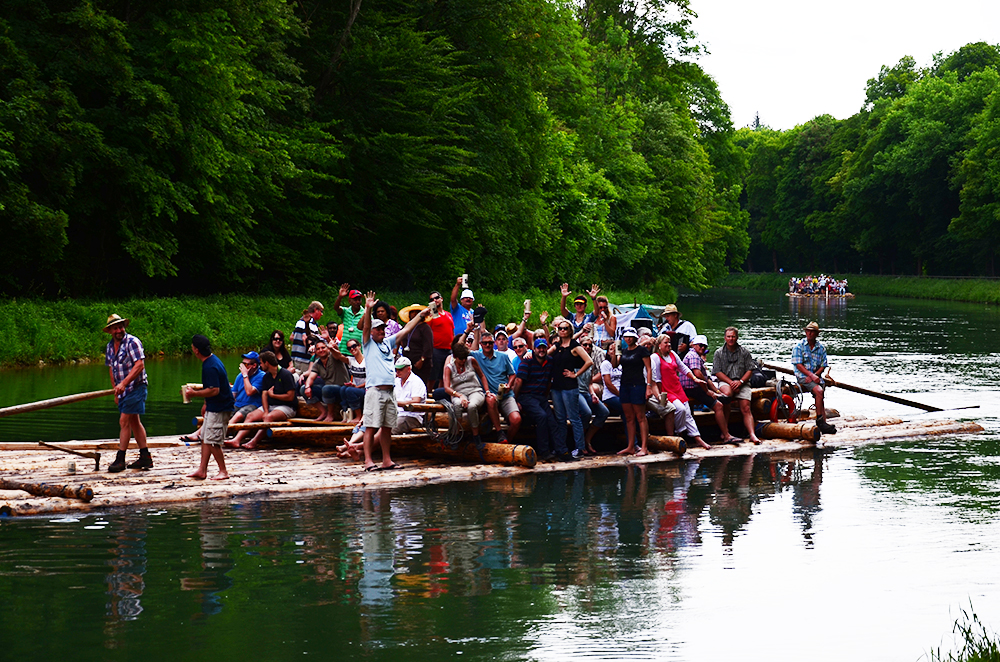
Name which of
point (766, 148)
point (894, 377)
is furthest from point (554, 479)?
point (766, 148)

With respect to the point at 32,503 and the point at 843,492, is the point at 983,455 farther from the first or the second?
the point at 32,503

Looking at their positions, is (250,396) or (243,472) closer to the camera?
(243,472)

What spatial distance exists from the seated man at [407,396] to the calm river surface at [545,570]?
1.64 metres

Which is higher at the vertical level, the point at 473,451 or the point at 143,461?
the point at 143,461

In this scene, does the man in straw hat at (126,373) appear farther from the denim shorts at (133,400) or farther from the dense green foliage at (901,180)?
the dense green foliage at (901,180)

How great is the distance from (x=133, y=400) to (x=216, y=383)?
1.18m

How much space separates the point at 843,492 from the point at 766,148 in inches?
4504

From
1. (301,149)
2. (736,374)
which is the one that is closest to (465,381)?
(736,374)

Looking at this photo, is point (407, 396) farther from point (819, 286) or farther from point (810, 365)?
point (819, 286)

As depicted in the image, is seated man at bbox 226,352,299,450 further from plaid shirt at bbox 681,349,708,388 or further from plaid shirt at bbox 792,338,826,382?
plaid shirt at bbox 792,338,826,382

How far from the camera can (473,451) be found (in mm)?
15781

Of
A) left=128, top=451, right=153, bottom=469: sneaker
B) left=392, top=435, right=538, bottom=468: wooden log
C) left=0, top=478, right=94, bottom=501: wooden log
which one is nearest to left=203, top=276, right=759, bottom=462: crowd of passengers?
left=392, top=435, right=538, bottom=468: wooden log

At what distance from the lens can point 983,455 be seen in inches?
692

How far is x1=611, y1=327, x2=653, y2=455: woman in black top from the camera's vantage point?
1595 centimetres
